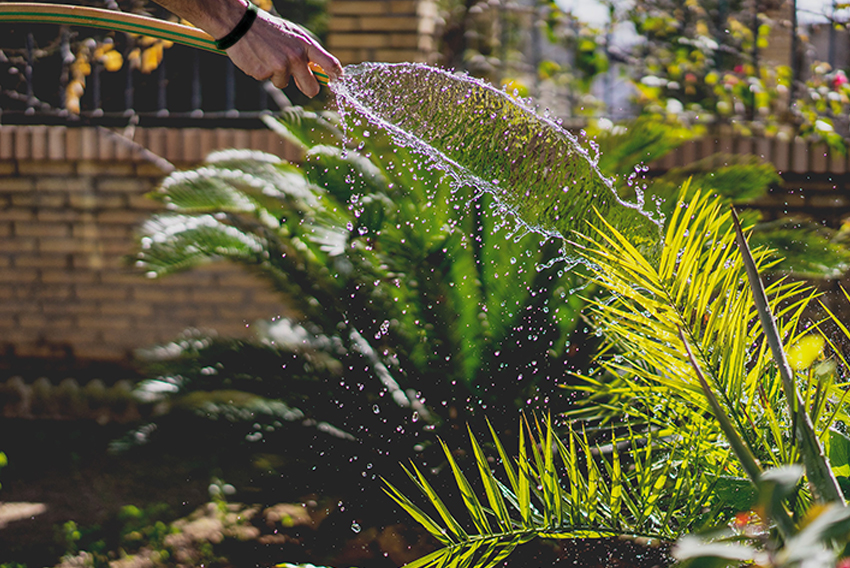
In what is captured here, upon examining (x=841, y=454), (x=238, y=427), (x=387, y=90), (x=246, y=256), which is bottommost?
(x=238, y=427)

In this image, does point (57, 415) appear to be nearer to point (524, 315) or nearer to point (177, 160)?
point (177, 160)

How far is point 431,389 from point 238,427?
2.34 ft

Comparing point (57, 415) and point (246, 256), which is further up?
point (246, 256)

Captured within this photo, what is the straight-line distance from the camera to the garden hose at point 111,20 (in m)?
1.80

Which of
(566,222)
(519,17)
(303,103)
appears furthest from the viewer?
(519,17)

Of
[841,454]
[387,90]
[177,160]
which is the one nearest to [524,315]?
[387,90]

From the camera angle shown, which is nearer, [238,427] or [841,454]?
[841,454]

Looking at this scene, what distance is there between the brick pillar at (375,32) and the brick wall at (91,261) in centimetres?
82

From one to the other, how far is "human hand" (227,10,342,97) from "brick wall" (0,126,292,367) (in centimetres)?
246

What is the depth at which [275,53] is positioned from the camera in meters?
1.64

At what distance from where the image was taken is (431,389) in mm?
2775

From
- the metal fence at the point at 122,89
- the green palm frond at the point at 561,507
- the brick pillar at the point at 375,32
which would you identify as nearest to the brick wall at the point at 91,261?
the metal fence at the point at 122,89

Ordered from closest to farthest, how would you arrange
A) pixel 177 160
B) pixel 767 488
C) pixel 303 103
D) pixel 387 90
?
pixel 767 488
pixel 387 90
pixel 177 160
pixel 303 103

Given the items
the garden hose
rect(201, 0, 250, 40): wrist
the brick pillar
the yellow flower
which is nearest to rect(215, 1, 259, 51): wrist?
rect(201, 0, 250, 40): wrist
